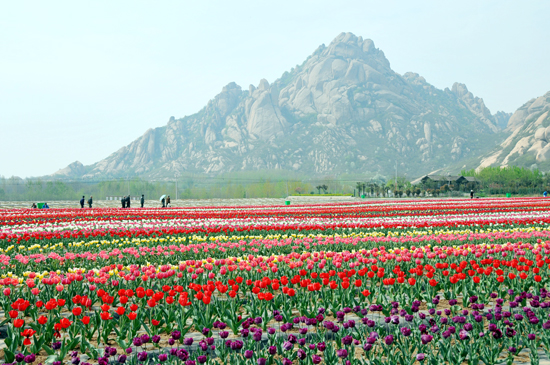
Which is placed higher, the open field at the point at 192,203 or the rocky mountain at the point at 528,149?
the rocky mountain at the point at 528,149

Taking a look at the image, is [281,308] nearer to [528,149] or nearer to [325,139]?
[528,149]

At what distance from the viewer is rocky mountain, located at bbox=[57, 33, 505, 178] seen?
6260 inches

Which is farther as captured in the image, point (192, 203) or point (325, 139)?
point (325, 139)

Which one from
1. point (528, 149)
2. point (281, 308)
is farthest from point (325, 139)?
point (281, 308)

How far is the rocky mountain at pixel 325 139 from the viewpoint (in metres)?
159

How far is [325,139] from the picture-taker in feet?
547

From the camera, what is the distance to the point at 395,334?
14.7 ft

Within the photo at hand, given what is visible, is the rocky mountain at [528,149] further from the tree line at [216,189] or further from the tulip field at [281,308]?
the tulip field at [281,308]

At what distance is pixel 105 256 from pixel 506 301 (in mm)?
7762

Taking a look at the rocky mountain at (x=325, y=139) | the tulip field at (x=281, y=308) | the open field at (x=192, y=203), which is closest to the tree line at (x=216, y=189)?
the open field at (x=192, y=203)

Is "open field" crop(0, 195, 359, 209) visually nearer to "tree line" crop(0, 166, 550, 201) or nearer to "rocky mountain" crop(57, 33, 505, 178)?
"tree line" crop(0, 166, 550, 201)

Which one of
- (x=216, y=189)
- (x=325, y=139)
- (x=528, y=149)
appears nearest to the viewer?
(x=216, y=189)

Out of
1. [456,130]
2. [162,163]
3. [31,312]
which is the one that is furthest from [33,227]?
[456,130]

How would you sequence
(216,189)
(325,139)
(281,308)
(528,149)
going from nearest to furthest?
(281,308)
(216,189)
(528,149)
(325,139)
